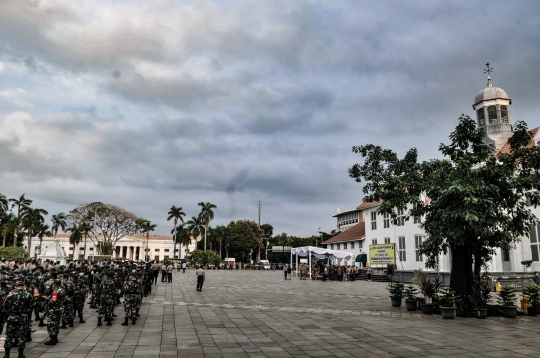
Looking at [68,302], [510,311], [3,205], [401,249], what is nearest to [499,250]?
[401,249]

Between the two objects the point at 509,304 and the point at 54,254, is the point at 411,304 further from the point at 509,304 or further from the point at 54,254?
the point at 54,254

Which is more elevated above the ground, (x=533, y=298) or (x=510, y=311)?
A: (x=533, y=298)

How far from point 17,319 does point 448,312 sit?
13.1 m

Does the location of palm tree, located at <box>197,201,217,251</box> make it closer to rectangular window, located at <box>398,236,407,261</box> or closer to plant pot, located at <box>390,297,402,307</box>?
rectangular window, located at <box>398,236,407,261</box>

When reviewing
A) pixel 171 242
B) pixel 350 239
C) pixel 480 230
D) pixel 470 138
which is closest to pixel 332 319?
pixel 480 230

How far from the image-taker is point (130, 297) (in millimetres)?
12164

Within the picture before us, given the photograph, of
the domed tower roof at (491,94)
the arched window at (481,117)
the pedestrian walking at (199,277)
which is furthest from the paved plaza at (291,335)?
the domed tower roof at (491,94)

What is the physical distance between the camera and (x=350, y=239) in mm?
53531

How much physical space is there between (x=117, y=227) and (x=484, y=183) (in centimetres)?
5995

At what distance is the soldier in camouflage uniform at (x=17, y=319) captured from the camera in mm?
7891

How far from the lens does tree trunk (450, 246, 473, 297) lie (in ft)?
49.8

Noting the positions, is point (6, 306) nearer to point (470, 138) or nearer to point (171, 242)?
point (470, 138)

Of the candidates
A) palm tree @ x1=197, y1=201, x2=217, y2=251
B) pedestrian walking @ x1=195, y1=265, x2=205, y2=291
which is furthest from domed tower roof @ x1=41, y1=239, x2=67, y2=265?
palm tree @ x1=197, y1=201, x2=217, y2=251

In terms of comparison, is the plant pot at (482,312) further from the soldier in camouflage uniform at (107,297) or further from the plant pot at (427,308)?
the soldier in camouflage uniform at (107,297)
